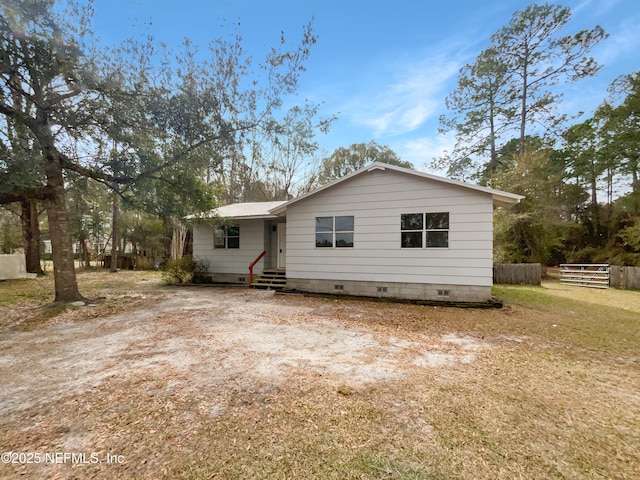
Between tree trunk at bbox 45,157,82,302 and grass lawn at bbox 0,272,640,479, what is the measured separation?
242 inches

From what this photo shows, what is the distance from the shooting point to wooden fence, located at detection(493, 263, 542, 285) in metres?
13.2

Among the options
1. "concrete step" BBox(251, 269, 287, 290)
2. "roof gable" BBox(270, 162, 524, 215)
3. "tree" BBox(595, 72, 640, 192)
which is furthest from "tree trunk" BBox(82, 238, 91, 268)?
"tree" BBox(595, 72, 640, 192)

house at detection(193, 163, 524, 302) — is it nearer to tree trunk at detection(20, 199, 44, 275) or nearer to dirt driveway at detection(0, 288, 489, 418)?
dirt driveway at detection(0, 288, 489, 418)

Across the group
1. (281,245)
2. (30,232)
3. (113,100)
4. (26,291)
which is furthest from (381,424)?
(30,232)

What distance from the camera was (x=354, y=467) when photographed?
2018 millimetres

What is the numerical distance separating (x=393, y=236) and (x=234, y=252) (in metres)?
6.86

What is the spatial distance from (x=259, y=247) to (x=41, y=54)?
787 centimetres

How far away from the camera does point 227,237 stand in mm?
12320

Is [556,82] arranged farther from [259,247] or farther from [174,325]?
[174,325]

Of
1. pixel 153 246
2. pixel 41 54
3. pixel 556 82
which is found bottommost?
pixel 153 246

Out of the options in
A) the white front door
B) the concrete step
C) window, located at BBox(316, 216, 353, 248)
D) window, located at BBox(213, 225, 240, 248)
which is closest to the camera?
window, located at BBox(316, 216, 353, 248)

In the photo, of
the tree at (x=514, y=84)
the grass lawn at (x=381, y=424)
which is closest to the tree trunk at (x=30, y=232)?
the grass lawn at (x=381, y=424)

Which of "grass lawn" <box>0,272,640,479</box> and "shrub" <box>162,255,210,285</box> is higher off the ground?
"shrub" <box>162,255,210,285</box>

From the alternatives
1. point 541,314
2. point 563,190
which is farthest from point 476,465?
point 563,190
